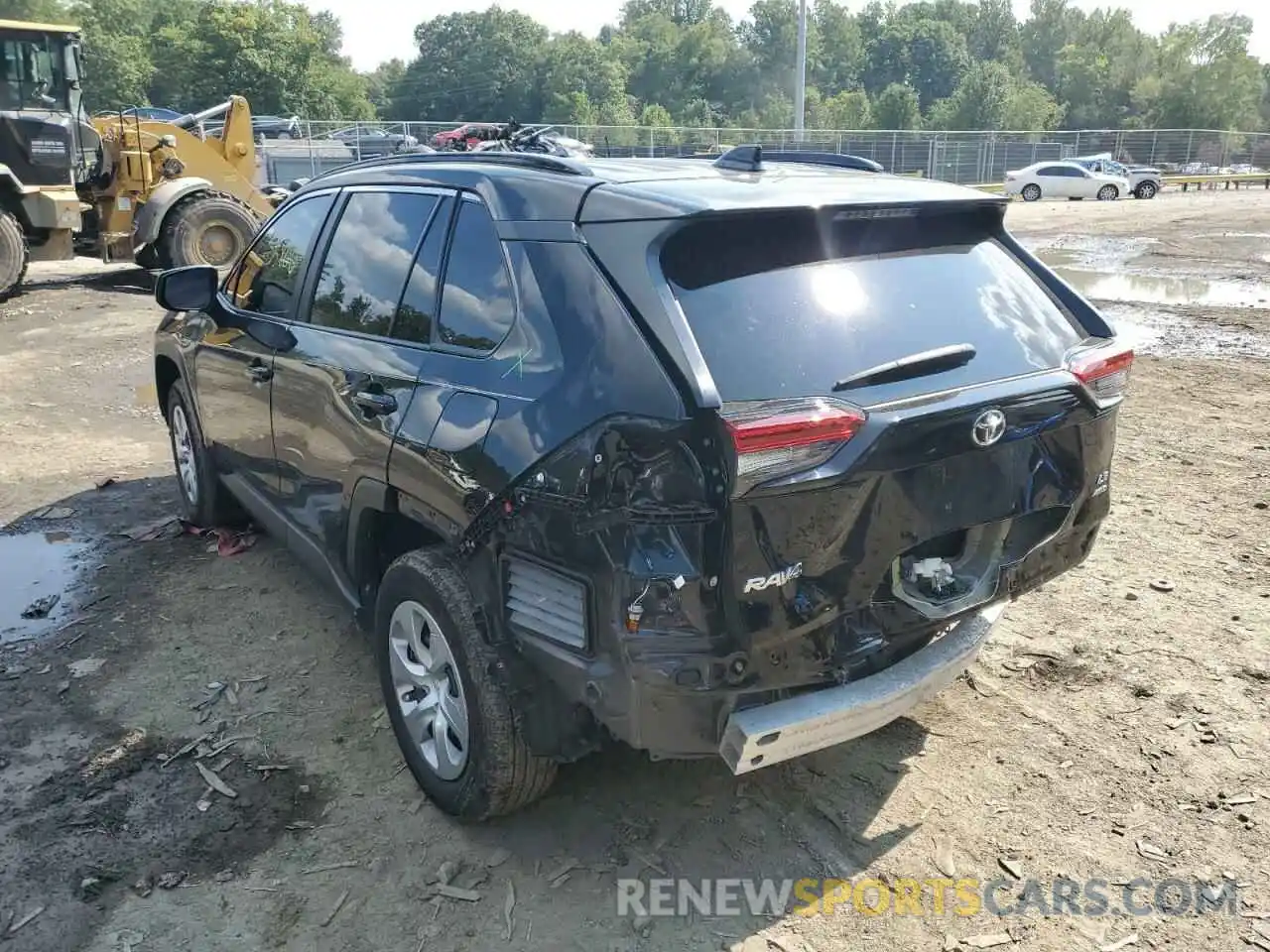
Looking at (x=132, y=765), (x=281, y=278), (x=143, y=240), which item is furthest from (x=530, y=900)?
(x=143, y=240)

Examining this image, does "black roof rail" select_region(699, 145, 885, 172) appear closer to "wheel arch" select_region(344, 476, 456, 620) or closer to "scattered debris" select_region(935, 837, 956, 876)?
"wheel arch" select_region(344, 476, 456, 620)

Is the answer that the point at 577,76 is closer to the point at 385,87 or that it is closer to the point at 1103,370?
the point at 385,87

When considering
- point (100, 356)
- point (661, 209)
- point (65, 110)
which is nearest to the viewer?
point (661, 209)

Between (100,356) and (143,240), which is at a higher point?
(143,240)

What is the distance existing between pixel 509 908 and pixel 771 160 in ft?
8.99

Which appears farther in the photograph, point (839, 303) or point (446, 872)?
point (446, 872)

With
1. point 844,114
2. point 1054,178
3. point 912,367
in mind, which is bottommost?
point 912,367

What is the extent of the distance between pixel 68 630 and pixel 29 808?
1404mm

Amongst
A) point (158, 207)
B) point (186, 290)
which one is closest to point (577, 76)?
point (158, 207)

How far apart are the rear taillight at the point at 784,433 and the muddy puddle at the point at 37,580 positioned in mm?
3678

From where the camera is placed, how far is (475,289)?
302cm

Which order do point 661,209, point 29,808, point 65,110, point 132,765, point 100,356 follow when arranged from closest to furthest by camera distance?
point 661,209 → point 29,808 → point 132,765 → point 100,356 → point 65,110

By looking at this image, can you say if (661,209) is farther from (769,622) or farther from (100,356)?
(100,356)

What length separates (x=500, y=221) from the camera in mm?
2936
